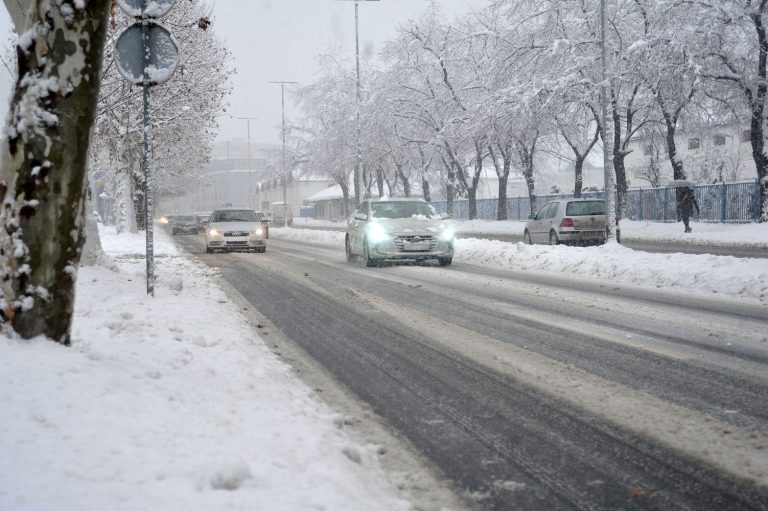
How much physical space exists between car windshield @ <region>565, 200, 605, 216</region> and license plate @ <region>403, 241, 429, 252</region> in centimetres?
547

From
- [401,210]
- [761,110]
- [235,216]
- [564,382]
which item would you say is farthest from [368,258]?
[761,110]

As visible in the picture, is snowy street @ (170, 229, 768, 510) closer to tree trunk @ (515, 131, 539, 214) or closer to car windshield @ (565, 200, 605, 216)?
car windshield @ (565, 200, 605, 216)

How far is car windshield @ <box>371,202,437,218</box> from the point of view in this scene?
16.8 m

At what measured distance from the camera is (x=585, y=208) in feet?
63.3

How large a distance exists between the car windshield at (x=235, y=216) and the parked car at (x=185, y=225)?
2523cm

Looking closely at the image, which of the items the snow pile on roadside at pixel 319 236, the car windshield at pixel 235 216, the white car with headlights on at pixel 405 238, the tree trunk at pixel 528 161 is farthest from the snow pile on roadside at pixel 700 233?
the car windshield at pixel 235 216

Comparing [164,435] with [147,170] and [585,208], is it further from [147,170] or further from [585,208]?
[585,208]

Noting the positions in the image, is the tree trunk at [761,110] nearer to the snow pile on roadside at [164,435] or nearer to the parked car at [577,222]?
the parked car at [577,222]

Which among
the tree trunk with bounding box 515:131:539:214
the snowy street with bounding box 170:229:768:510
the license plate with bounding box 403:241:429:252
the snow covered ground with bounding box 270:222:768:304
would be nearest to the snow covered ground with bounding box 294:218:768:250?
the tree trunk with bounding box 515:131:539:214

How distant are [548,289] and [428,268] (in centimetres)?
473

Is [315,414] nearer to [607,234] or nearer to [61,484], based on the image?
[61,484]

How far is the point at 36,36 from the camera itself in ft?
13.8

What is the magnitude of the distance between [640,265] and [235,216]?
596 inches

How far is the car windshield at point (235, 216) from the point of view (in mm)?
23391
